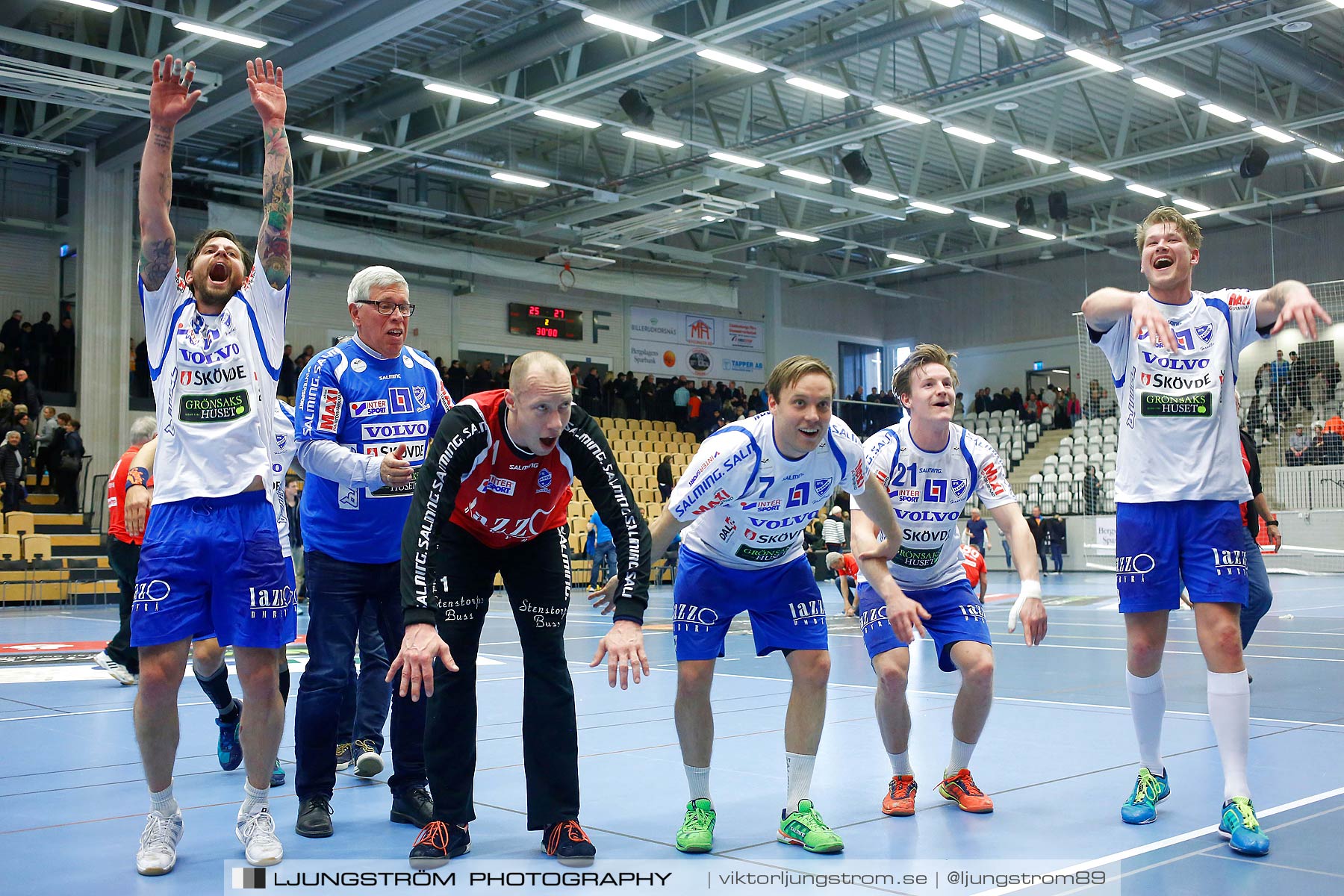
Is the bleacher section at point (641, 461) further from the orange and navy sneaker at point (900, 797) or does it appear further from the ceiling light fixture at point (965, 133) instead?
the orange and navy sneaker at point (900, 797)

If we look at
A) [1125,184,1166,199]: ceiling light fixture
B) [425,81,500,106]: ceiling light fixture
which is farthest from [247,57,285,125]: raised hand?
[1125,184,1166,199]: ceiling light fixture

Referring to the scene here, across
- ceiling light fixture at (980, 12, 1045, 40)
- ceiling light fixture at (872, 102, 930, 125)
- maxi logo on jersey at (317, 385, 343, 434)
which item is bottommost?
maxi logo on jersey at (317, 385, 343, 434)

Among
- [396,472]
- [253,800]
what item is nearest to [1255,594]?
[396,472]

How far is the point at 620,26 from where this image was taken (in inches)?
599

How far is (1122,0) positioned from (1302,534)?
11.9m

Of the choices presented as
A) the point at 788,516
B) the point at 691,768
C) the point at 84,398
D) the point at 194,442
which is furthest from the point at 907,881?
the point at 84,398

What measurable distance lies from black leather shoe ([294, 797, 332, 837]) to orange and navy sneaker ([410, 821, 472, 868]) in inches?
18.7

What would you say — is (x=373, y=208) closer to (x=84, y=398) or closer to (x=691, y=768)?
(x=84, y=398)

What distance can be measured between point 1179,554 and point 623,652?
86.3 inches

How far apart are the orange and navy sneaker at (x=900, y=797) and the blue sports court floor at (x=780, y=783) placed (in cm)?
4

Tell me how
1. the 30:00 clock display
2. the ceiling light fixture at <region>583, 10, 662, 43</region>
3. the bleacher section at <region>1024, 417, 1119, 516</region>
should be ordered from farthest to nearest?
1. the 30:00 clock display
2. the bleacher section at <region>1024, 417, 1119, 516</region>
3. the ceiling light fixture at <region>583, 10, 662, 43</region>

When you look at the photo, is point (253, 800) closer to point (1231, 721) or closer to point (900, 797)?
point (900, 797)

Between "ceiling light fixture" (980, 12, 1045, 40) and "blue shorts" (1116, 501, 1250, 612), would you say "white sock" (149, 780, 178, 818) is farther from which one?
"ceiling light fixture" (980, 12, 1045, 40)

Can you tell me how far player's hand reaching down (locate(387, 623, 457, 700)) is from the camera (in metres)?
3.30
